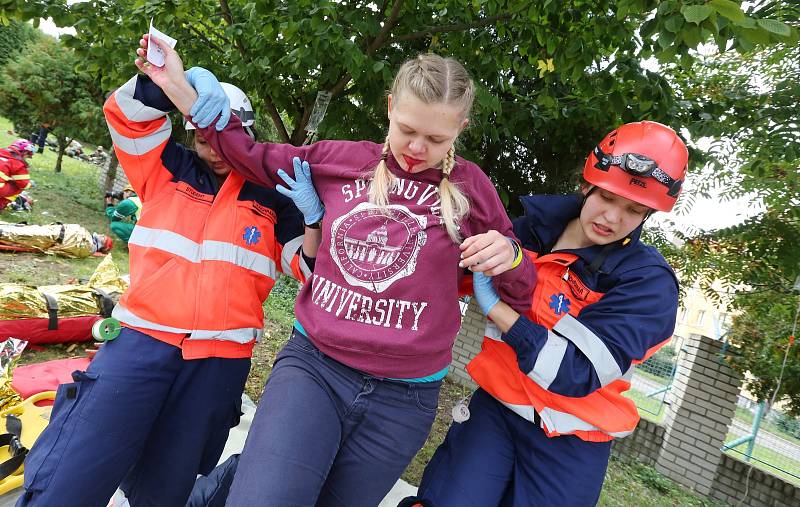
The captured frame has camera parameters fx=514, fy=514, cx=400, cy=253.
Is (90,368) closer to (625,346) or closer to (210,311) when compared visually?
(210,311)

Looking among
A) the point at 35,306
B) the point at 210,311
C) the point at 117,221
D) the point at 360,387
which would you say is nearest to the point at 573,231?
the point at 360,387

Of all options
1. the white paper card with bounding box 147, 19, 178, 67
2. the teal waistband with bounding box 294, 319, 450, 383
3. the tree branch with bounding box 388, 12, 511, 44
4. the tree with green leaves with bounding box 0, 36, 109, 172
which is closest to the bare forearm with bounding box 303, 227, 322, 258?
the teal waistband with bounding box 294, 319, 450, 383

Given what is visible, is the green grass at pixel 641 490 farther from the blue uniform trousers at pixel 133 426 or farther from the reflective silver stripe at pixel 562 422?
the blue uniform trousers at pixel 133 426

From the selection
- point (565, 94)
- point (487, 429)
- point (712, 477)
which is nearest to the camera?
point (487, 429)

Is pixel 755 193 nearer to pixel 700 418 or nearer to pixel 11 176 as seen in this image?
pixel 700 418

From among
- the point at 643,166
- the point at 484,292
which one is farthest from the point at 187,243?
the point at 643,166

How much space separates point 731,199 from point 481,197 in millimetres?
3938

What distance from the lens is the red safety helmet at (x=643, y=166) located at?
2021 mm

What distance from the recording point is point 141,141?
2002mm

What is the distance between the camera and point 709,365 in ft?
20.1

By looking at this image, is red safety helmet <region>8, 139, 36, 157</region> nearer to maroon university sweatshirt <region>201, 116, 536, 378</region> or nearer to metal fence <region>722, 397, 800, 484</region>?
maroon university sweatshirt <region>201, 116, 536, 378</region>

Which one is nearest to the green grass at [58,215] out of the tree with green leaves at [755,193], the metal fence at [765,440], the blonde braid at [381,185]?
the blonde braid at [381,185]

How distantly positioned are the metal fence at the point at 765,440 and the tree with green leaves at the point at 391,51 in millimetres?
4106

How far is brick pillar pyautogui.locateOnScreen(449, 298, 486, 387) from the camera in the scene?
23.1 feet
